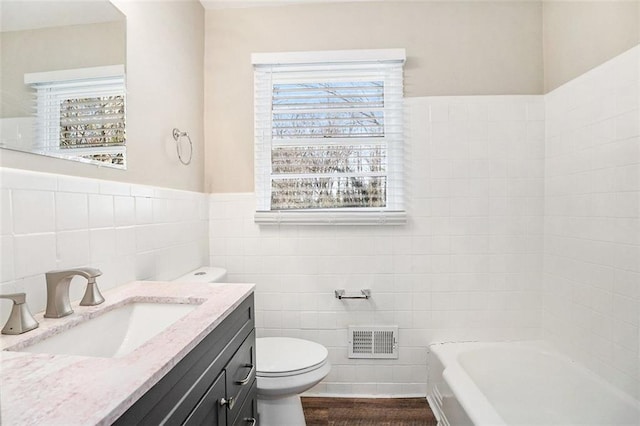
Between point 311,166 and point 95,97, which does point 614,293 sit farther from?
point 95,97

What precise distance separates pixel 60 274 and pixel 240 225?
128 centimetres

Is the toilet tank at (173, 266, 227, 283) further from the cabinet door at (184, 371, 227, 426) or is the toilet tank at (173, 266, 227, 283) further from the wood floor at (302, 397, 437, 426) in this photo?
the wood floor at (302, 397, 437, 426)

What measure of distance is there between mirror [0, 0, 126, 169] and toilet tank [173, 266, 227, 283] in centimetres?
70

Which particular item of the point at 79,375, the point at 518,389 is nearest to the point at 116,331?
the point at 79,375

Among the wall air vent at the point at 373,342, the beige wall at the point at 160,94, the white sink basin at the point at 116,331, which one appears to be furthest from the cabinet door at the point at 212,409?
the wall air vent at the point at 373,342

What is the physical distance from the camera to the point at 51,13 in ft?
3.39

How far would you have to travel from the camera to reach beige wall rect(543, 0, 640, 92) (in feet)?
5.11

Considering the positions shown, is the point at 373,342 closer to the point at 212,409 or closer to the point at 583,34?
the point at 212,409

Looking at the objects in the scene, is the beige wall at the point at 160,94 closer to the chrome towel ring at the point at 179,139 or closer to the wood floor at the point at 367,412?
the chrome towel ring at the point at 179,139

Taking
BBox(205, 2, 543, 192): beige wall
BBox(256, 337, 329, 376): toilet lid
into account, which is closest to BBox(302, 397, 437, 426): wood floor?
BBox(256, 337, 329, 376): toilet lid

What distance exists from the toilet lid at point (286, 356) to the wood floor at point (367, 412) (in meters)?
0.47

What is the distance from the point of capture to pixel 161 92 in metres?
1.67

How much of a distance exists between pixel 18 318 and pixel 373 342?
1.82 meters

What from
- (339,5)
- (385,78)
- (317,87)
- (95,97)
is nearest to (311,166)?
(317,87)
